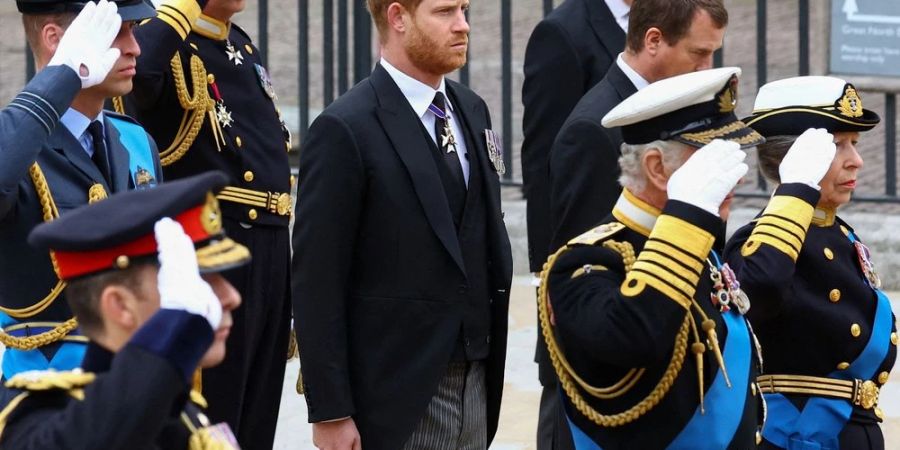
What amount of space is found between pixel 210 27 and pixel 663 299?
7.49ft

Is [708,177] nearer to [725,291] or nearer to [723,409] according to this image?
[725,291]

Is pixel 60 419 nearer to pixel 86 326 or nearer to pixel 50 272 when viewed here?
pixel 86 326

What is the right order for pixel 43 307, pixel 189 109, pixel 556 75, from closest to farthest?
1. pixel 43 307
2. pixel 189 109
3. pixel 556 75

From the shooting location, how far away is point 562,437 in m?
4.06

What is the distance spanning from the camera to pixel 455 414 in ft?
14.8

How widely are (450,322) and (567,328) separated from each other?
0.77 m

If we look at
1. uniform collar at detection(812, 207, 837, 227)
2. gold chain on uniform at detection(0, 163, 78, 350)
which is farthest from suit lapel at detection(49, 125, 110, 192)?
uniform collar at detection(812, 207, 837, 227)

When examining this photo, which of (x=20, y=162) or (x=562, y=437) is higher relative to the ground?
(x=20, y=162)

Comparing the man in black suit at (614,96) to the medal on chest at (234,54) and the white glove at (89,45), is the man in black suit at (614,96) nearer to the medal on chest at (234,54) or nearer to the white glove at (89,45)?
the medal on chest at (234,54)

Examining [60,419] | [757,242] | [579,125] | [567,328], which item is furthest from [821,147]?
[60,419]

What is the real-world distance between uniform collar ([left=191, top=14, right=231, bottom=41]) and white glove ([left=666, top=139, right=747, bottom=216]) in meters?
2.16

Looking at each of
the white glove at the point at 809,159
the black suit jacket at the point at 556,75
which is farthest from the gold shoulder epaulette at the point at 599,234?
the black suit jacket at the point at 556,75

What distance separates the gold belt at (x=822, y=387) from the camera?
4.58m

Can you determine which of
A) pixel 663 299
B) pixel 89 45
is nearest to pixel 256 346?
pixel 89 45
